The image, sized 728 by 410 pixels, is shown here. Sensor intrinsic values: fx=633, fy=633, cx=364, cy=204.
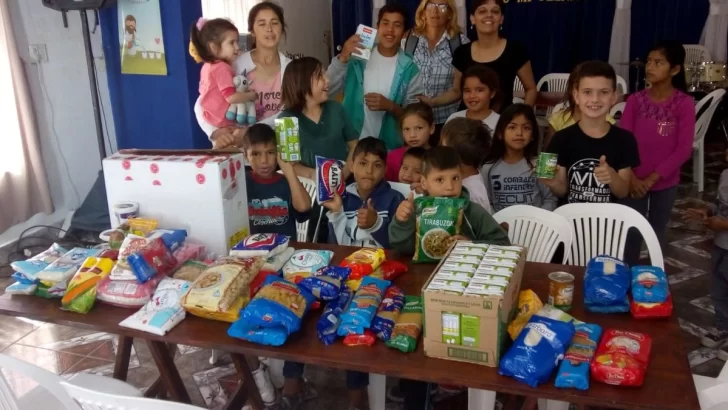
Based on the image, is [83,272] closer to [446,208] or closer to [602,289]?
[446,208]

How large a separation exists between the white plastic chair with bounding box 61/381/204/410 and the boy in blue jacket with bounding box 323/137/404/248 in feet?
3.60

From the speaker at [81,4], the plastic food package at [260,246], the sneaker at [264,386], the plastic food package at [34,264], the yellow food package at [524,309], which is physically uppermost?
the speaker at [81,4]

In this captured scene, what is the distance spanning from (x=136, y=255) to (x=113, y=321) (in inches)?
7.0

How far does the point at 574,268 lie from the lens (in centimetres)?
185

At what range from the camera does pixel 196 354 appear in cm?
278

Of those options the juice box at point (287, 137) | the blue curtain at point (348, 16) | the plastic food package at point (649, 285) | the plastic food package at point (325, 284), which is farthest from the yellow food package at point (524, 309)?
the blue curtain at point (348, 16)

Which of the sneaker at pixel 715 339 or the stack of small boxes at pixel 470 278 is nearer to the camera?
the stack of small boxes at pixel 470 278

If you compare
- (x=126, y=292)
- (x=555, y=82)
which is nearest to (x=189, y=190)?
(x=126, y=292)

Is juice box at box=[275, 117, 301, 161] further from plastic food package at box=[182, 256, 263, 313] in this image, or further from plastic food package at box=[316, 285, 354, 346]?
plastic food package at box=[316, 285, 354, 346]

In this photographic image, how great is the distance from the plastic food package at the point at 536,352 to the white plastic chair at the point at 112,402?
0.62 metres

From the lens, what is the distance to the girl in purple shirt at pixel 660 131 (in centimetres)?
291

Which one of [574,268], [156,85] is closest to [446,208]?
[574,268]

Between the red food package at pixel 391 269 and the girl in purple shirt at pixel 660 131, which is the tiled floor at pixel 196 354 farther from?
the red food package at pixel 391 269

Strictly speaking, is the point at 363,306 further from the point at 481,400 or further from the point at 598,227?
the point at 598,227
